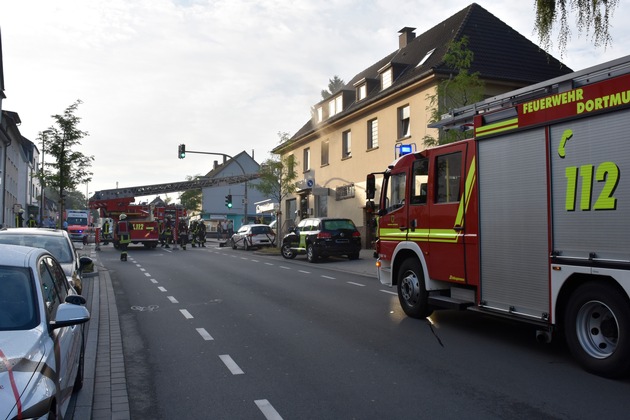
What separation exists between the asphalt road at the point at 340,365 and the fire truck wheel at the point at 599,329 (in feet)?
0.56

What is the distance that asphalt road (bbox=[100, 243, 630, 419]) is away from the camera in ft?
16.1

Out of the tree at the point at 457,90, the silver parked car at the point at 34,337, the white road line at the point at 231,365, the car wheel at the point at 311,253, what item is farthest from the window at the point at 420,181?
the car wheel at the point at 311,253

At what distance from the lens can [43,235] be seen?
30.5ft

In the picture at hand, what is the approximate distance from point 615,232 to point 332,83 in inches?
2959

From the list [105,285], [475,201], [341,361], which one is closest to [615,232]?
[475,201]

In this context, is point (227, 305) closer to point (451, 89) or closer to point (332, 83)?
point (451, 89)

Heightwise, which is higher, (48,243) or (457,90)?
(457,90)

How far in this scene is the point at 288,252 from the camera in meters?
24.6

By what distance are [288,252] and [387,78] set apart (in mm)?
10202

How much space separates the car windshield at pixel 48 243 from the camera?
868 centimetres

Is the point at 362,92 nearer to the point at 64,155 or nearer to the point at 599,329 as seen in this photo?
the point at 64,155

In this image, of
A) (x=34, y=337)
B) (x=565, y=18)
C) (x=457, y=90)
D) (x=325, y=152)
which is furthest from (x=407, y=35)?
(x=34, y=337)

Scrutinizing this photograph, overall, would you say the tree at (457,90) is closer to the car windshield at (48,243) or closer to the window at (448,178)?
the window at (448,178)

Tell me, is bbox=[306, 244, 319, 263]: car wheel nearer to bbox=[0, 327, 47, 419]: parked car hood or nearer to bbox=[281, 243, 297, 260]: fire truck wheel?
bbox=[281, 243, 297, 260]: fire truck wheel
